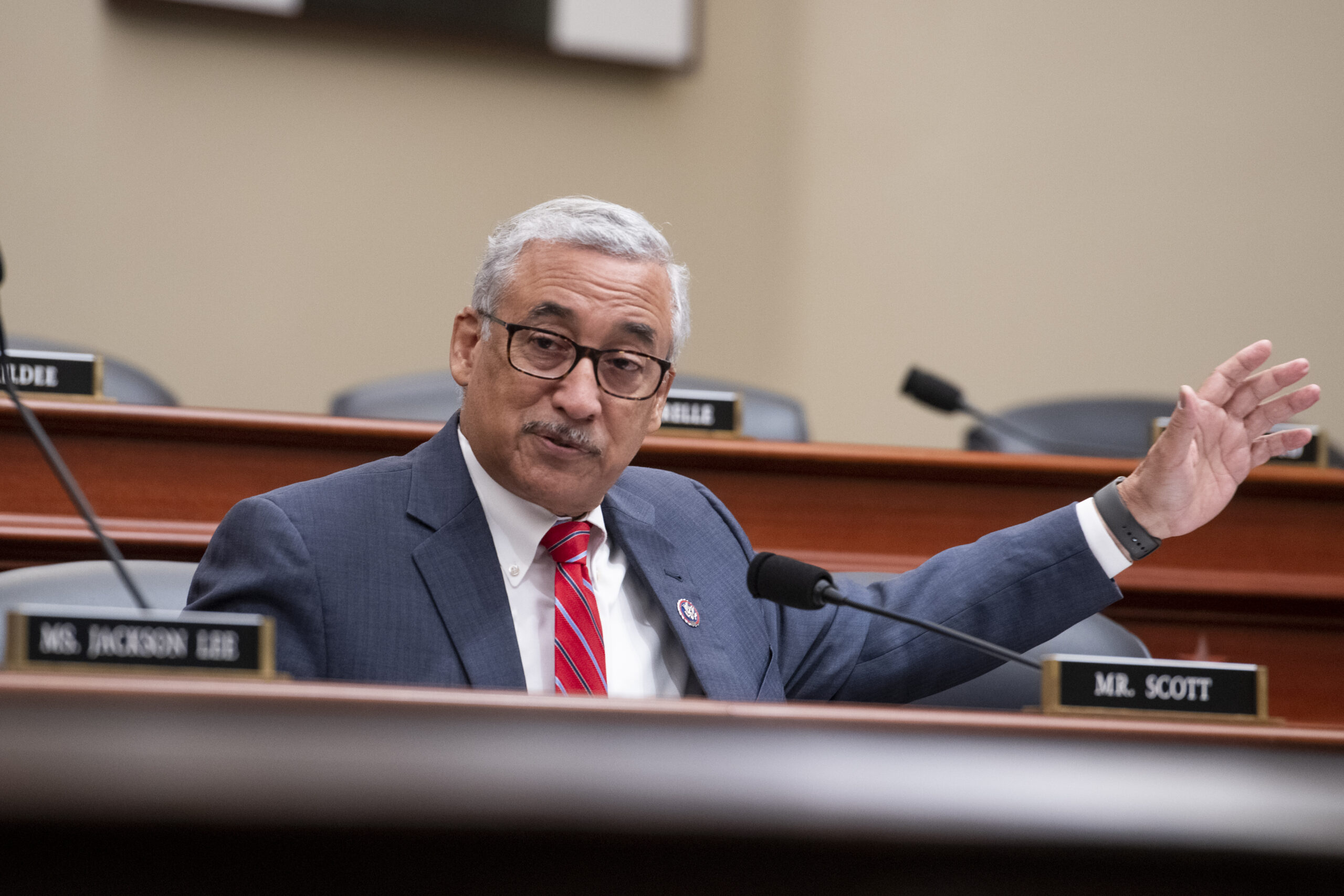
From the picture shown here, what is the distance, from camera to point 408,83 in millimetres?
3104

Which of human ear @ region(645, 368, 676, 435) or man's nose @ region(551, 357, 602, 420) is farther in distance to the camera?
human ear @ region(645, 368, 676, 435)

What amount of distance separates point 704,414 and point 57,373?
0.92 meters

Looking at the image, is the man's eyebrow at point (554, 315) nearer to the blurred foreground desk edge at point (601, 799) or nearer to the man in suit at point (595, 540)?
the man in suit at point (595, 540)

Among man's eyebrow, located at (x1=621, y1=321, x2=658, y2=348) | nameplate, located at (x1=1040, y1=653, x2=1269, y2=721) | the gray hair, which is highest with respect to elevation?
the gray hair

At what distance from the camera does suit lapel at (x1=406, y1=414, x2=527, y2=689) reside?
1.21 metres

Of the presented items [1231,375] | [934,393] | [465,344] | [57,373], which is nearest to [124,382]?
[57,373]

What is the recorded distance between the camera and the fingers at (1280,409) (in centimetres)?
131

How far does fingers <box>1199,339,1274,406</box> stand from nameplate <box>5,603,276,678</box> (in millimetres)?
973

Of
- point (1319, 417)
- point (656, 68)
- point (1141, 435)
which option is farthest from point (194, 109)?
point (1319, 417)

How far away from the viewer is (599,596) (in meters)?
1.40

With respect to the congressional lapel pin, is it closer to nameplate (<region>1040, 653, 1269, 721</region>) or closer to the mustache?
the mustache

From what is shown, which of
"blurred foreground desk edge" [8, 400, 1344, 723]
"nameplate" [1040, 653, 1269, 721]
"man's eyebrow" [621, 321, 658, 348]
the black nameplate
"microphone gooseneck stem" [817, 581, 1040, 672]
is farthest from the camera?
"blurred foreground desk edge" [8, 400, 1344, 723]

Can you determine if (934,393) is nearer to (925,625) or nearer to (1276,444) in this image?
(1276,444)

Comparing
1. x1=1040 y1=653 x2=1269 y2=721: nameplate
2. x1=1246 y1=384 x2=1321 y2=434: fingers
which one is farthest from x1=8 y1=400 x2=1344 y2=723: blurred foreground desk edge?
x1=1040 y1=653 x2=1269 y2=721: nameplate
